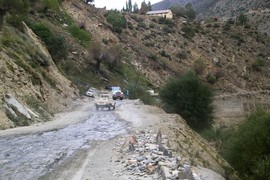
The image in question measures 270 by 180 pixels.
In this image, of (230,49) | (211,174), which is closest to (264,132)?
(211,174)

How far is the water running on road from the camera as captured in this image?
1397 cm

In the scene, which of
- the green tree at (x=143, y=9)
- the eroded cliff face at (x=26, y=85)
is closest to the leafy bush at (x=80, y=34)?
the eroded cliff face at (x=26, y=85)

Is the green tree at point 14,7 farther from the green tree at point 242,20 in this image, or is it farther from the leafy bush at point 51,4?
the green tree at point 242,20

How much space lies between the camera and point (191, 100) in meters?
49.1

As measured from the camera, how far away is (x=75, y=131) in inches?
961

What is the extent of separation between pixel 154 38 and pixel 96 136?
8968 centimetres

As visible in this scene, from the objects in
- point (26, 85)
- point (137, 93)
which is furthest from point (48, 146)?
point (137, 93)

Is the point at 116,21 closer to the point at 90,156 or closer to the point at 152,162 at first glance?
the point at 90,156

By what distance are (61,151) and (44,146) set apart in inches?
65.4

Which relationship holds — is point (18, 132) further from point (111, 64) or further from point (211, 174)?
point (111, 64)

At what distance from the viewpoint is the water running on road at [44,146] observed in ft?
45.8

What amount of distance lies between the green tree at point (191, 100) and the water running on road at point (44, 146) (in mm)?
21631

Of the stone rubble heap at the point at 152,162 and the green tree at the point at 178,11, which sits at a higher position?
the green tree at the point at 178,11

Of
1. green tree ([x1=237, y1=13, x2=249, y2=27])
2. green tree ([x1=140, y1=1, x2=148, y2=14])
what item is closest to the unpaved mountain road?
green tree ([x1=237, y1=13, x2=249, y2=27])
